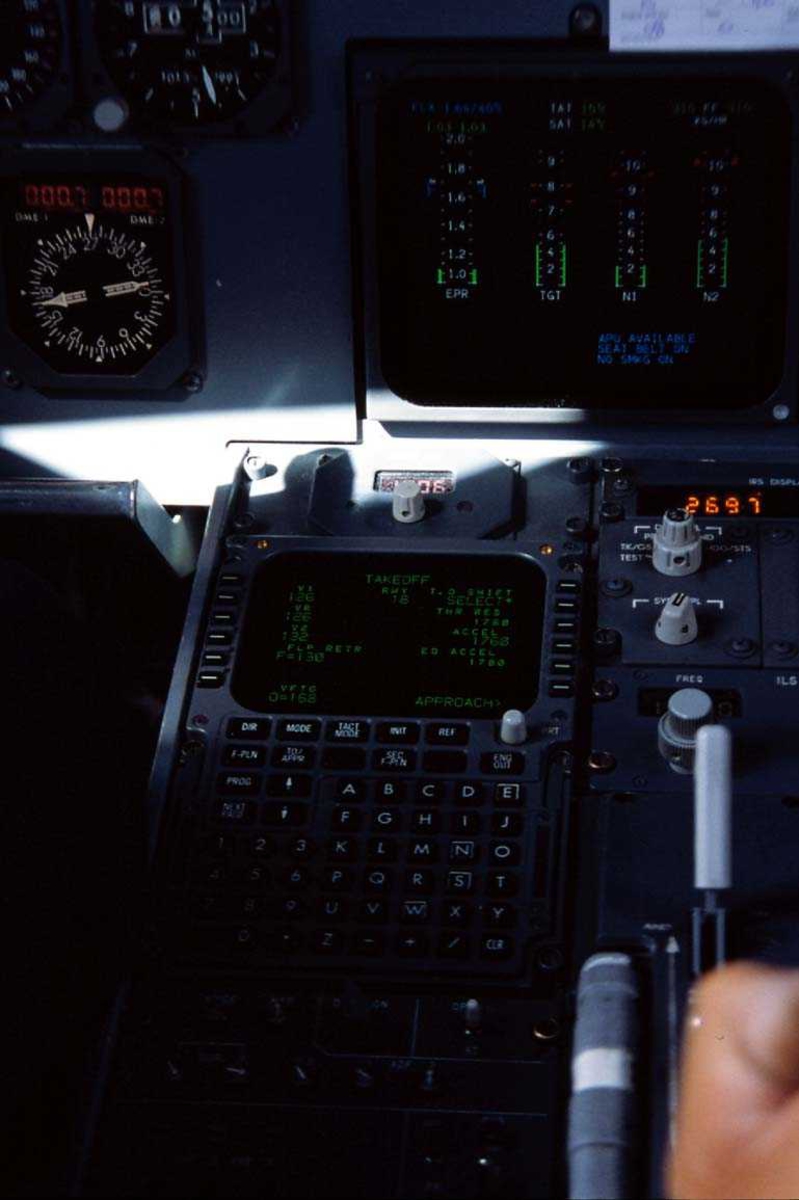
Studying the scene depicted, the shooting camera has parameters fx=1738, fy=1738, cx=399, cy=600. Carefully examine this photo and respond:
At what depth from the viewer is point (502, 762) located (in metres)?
2.19

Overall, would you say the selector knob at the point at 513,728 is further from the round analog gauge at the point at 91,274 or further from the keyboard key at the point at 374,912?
the round analog gauge at the point at 91,274

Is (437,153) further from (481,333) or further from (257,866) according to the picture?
(257,866)

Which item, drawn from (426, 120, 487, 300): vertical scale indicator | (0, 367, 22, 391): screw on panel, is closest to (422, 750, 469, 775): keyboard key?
(426, 120, 487, 300): vertical scale indicator

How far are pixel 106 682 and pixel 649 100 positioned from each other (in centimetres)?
111

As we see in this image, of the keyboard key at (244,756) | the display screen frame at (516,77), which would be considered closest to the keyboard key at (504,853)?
the keyboard key at (244,756)

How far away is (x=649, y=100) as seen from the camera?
8.00ft

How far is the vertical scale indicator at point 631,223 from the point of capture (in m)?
2.47

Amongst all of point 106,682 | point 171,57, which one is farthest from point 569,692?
point 171,57

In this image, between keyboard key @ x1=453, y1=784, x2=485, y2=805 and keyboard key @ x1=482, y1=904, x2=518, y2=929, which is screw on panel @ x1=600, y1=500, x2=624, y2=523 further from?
keyboard key @ x1=482, y1=904, x2=518, y2=929

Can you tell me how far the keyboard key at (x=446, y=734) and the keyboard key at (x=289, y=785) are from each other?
0.54 ft

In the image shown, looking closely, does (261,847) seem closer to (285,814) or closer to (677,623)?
(285,814)

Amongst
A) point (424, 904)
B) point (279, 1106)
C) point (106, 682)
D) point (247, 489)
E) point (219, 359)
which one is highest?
point (219, 359)

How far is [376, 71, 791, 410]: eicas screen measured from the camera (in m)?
2.45

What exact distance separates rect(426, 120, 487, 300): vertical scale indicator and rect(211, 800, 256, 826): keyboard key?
2.82 feet
